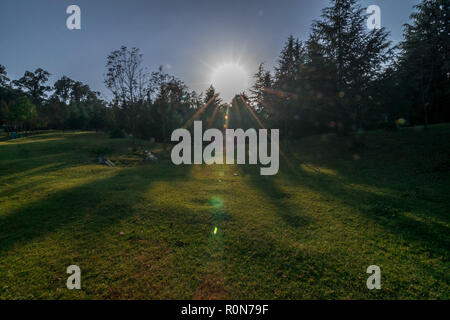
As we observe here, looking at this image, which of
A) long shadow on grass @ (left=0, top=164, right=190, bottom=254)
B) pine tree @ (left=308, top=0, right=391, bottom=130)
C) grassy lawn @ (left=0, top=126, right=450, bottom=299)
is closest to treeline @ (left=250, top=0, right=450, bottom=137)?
pine tree @ (left=308, top=0, right=391, bottom=130)

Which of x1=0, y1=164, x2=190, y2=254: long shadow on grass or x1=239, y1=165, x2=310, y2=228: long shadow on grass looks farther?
x1=239, y1=165, x2=310, y2=228: long shadow on grass

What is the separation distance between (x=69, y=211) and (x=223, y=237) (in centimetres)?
554

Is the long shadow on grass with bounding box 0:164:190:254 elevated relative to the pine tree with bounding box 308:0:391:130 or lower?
lower

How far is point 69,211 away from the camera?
660 cm

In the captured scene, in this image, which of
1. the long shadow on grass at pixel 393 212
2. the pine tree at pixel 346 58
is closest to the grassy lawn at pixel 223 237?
the long shadow on grass at pixel 393 212

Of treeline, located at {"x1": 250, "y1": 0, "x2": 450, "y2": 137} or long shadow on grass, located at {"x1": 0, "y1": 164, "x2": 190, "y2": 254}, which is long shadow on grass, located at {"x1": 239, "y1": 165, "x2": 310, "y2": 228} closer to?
long shadow on grass, located at {"x1": 0, "y1": 164, "x2": 190, "y2": 254}

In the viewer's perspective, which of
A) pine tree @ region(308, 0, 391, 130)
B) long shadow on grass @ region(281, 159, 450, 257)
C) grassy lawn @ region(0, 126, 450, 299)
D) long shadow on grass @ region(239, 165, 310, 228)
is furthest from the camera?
pine tree @ region(308, 0, 391, 130)

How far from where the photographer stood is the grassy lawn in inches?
140

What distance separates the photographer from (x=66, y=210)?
263 inches

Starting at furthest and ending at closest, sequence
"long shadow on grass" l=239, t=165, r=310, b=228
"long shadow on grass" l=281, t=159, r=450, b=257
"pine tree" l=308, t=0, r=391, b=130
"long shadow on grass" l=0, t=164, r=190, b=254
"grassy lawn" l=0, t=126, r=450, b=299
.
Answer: "pine tree" l=308, t=0, r=391, b=130 → "long shadow on grass" l=239, t=165, r=310, b=228 → "long shadow on grass" l=0, t=164, r=190, b=254 → "long shadow on grass" l=281, t=159, r=450, b=257 → "grassy lawn" l=0, t=126, r=450, b=299

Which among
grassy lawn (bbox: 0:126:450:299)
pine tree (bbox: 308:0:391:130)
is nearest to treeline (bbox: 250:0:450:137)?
pine tree (bbox: 308:0:391:130)

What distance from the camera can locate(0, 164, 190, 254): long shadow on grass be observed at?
5.34 meters

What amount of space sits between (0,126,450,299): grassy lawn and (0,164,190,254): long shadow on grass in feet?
0.14
